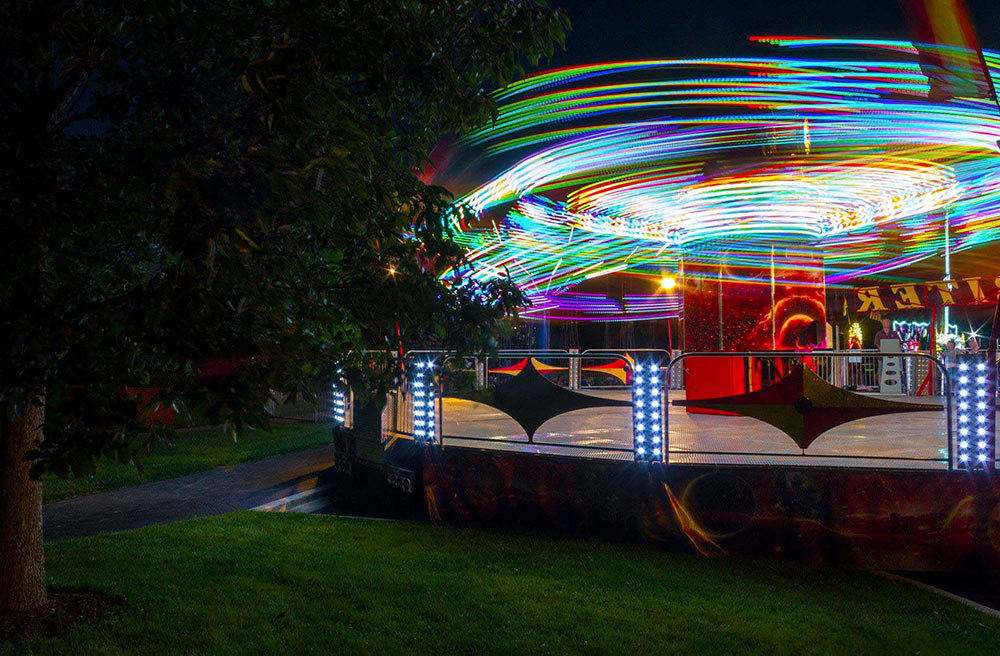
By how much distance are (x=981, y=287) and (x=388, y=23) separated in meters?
21.2

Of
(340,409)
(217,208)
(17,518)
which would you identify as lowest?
(17,518)

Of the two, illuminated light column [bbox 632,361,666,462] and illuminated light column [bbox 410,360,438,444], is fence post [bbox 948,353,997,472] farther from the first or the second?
illuminated light column [bbox 410,360,438,444]

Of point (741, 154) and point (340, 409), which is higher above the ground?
point (741, 154)

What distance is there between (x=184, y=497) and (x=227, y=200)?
26.2 feet

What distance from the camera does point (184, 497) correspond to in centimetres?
1001

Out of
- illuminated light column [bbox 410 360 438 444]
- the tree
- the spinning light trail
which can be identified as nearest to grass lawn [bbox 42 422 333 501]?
illuminated light column [bbox 410 360 438 444]

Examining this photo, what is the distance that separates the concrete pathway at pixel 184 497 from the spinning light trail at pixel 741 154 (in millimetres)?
4491

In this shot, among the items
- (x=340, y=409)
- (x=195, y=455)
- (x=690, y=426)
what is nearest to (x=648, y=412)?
(x=690, y=426)

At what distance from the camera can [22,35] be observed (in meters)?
3.87

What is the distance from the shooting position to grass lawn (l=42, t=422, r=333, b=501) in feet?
34.9

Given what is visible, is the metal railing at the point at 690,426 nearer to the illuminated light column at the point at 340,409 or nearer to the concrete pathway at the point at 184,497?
the illuminated light column at the point at 340,409

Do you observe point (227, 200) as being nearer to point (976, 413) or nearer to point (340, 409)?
point (976, 413)

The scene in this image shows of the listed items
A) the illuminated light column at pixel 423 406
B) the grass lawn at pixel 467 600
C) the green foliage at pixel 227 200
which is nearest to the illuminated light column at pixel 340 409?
the illuminated light column at pixel 423 406

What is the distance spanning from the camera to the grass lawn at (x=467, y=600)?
4898 mm
